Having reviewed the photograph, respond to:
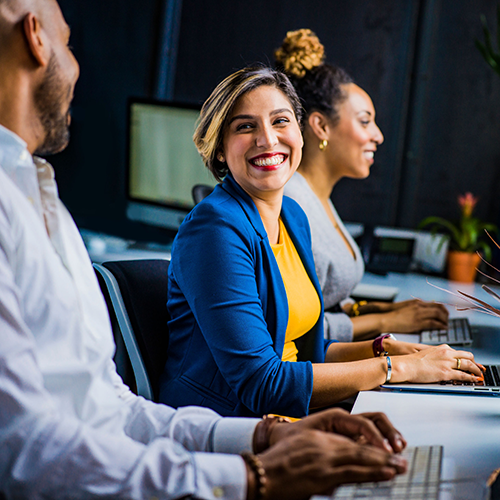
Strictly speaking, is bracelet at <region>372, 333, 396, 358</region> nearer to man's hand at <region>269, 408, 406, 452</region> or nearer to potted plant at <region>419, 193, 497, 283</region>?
man's hand at <region>269, 408, 406, 452</region>

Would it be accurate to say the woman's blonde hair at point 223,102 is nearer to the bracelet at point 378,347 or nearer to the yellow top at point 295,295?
the yellow top at point 295,295

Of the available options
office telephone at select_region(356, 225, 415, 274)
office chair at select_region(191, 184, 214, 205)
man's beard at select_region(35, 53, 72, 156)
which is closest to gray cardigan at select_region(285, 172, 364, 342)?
office chair at select_region(191, 184, 214, 205)

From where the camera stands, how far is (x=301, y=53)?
6.48ft

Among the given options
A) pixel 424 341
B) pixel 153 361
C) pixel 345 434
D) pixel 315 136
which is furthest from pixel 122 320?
pixel 315 136

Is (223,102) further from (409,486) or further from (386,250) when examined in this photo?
(386,250)

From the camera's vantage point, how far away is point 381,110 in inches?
119

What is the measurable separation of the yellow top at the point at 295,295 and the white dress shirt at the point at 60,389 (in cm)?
51

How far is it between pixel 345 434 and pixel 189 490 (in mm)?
301

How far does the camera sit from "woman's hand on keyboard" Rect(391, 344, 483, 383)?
1292 mm

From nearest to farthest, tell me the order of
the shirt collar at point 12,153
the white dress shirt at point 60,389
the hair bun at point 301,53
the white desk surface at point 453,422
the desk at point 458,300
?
the white dress shirt at point 60,389, the shirt collar at point 12,153, the white desk surface at point 453,422, the desk at point 458,300, the hair bun at point 301,53

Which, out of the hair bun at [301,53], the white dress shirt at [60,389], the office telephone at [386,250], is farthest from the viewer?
the office telephone at [386,250]

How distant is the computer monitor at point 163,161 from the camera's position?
8.91 feet

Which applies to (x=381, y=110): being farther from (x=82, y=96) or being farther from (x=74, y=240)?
(x=74, y=240)

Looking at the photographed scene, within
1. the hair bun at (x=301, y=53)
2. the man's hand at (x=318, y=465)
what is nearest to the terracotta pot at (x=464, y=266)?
the hair bun at (x=301, y=53)
